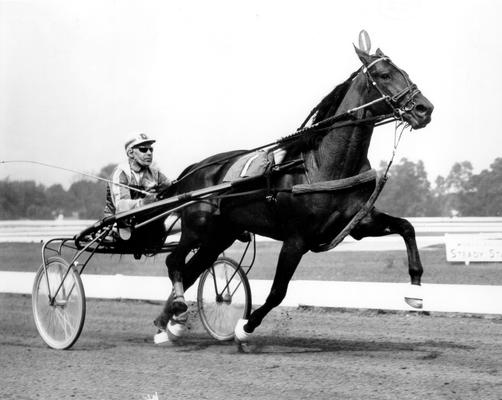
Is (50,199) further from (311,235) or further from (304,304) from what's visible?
(311,235)

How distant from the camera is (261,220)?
18.5 feet


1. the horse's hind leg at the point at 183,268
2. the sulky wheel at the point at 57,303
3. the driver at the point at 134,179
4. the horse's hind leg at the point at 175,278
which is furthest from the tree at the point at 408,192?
the sulky wheel at the point at 57,303

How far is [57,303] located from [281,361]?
2.16 meters

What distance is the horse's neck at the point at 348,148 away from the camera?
5219 mm

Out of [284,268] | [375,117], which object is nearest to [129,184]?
[284,268]

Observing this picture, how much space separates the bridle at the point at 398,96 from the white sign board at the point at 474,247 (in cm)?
375

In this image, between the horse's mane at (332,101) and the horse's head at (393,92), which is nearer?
the horse's head at (393,92)

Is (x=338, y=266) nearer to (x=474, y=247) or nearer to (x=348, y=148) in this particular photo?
(x=474, y=247)

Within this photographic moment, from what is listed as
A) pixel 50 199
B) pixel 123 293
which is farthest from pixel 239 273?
pixel 50 199

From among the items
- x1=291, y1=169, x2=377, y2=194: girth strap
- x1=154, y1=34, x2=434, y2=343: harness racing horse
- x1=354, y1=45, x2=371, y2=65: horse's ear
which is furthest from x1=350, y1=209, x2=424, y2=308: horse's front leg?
x1=354, y1=45, x2=371, y2=65: horse's ear

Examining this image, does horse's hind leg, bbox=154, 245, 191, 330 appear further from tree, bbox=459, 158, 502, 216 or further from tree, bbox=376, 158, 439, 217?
tree, bbox=459, 158, 502, 216

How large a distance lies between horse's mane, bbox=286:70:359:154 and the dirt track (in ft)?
4.93

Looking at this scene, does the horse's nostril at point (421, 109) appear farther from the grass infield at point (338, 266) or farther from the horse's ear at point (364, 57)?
the grass infield at point (338, 266)

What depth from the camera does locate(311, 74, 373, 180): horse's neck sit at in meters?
5.22
